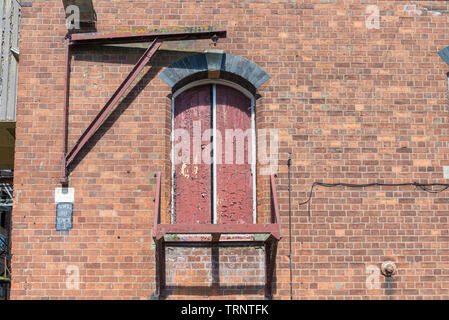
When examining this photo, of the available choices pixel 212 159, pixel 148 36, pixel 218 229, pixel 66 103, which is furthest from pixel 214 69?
pixel 218 229

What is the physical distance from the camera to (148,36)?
8086 millimetres

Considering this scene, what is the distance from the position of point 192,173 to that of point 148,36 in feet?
6.44

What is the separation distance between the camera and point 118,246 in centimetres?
768

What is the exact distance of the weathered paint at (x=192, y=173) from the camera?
812cm

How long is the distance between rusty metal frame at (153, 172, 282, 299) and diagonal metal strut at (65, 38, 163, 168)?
1058 millimetres

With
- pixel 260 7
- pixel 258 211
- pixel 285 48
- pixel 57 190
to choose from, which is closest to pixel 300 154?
pixel 258 211

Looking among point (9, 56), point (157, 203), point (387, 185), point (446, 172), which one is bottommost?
point (157, 203)

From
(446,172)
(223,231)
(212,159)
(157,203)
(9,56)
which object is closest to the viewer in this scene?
(223,231)

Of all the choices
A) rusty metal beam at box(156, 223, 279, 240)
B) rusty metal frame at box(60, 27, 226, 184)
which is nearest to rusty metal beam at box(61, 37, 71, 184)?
rusty metal frame at box(60, 27, 226, 184)

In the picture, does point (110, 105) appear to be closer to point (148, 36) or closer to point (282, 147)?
point (148, 36)

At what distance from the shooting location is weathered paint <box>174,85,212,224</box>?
8125 mm

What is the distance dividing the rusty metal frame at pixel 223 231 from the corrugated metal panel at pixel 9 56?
306cm

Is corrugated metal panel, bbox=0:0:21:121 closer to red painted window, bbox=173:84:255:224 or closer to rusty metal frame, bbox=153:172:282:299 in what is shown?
red painted window, bbox=173:84:255:224

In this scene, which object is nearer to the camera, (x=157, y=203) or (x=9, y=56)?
(x=157, y=203)
